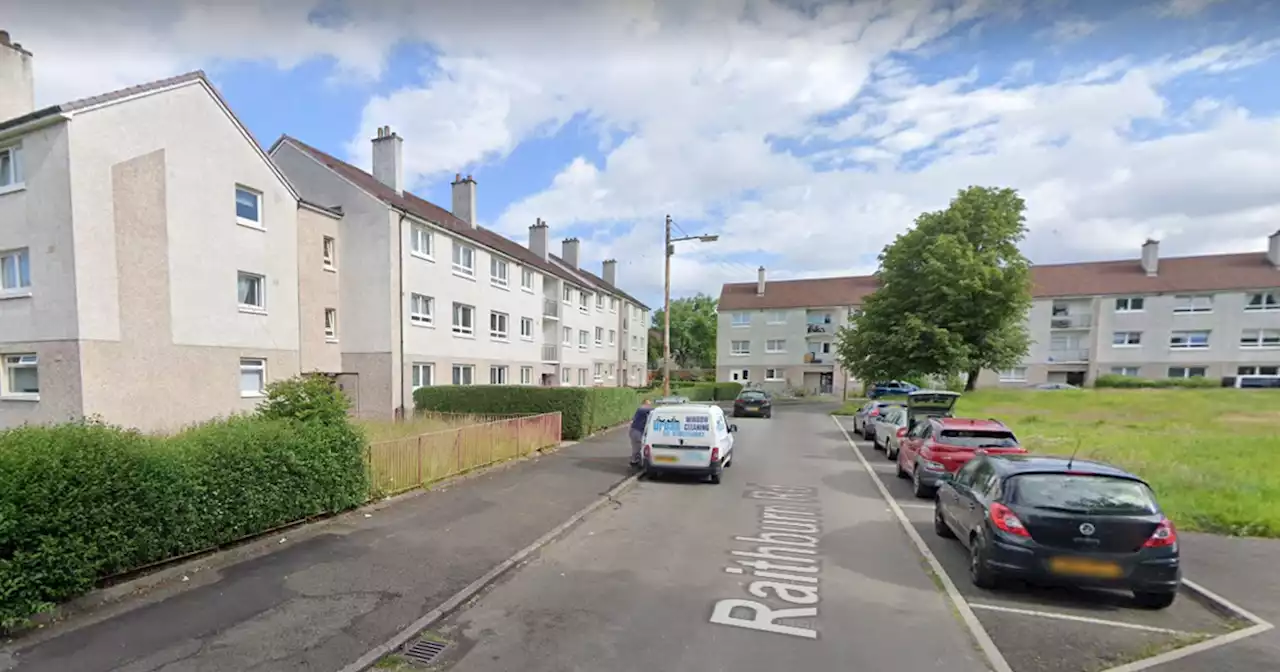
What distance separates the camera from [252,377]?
611 inches

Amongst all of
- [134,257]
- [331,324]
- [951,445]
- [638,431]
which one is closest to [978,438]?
[951,445]

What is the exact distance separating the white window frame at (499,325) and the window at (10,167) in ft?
47.8

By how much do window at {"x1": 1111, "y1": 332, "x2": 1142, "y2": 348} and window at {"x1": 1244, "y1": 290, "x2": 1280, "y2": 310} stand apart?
6.58 m

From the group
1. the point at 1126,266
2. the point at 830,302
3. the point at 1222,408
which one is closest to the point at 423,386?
the point at 1222,408

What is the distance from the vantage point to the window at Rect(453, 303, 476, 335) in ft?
73.0

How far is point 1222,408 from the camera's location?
2291 centimetres

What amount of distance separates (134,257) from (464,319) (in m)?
11.3

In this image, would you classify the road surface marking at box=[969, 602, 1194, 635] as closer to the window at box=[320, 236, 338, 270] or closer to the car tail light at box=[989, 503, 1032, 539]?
the car tail light at box=[989, 503, 1032, 539]

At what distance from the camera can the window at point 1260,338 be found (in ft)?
129

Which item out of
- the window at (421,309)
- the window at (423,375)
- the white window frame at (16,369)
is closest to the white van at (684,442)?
the window at (423,375)

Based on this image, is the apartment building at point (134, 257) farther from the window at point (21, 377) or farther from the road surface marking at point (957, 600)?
the road surface marking at point (957, 600)

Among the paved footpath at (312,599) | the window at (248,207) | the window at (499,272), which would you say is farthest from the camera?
the window at (499,272)

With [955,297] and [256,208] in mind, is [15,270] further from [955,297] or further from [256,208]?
[955,297]

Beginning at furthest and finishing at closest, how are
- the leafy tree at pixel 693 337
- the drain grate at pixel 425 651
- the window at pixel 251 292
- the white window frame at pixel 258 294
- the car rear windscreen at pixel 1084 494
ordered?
the leafy tree at pixel 693 337
the window at pixel 251 292
the white window frame at pixel 258 294
the car rear windscreen at pixel 1084 494
the drain grate at pixel 425 651
